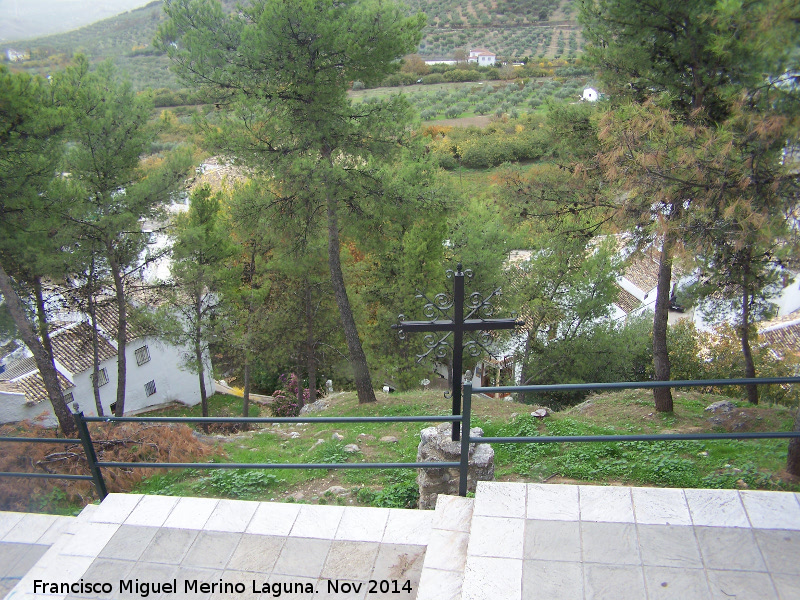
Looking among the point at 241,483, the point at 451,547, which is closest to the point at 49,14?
the point at 241,483

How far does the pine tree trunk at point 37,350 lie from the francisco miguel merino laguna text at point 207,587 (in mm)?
7867

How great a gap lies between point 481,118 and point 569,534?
5645cm

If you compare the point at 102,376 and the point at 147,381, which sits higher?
the point at 102,376

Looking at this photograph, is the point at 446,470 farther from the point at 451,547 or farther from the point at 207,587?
the point at 207,587

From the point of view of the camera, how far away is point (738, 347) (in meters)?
20.5

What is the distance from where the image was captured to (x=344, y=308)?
13.2m

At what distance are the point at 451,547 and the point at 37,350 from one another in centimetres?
969

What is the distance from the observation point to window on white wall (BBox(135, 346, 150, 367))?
24.3m

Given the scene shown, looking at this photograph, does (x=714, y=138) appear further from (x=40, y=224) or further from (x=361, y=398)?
(x=40, y=224)

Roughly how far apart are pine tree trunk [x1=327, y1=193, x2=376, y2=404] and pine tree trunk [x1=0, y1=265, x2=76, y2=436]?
567cm

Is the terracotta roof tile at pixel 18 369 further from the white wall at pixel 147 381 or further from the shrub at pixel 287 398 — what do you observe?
the shrub at pixel 287 398

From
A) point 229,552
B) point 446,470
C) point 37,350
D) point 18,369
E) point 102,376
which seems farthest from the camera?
point 102,376

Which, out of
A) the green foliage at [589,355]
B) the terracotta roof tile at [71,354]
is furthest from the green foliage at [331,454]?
the terracotta roof tile at [71,354]

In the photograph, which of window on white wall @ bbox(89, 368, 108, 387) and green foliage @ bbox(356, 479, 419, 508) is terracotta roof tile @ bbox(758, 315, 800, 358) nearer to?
green foliage @ bbox(356, 479, 419, 508)
